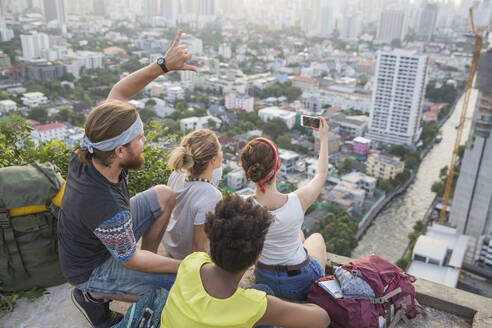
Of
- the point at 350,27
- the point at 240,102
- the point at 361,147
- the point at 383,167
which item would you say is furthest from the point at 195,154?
the point at 350,27

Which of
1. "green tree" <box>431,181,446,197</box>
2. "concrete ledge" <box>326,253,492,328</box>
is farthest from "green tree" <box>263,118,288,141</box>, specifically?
"concrete ledge" <box>326,253,492,328</box>

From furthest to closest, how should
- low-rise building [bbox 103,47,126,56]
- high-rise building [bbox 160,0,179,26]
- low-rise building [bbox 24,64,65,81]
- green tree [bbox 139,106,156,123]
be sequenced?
1. high-rise building [bbox 160,0,179,26]
2. low-rise building [bbox 103,47,126,56]
3. low-rise building [bbox 24,64,65,81]
4. green tree [bbox 139,106,156,123]

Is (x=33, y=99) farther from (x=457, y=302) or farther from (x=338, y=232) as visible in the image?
(x=457, y=302)

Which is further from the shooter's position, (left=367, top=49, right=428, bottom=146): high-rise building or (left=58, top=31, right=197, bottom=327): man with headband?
(left=367, top=49, right=428, bottom=146): high-rise building

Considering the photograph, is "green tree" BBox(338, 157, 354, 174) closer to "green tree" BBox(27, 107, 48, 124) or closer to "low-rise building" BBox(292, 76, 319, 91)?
"green tree" BBox(27, 107, 48, 124)

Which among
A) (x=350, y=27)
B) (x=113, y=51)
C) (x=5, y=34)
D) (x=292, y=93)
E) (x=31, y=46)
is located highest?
(x=350, y=27)

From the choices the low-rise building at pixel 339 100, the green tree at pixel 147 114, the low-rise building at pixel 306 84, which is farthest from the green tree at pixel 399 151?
the low-rise building at pixel 306 84

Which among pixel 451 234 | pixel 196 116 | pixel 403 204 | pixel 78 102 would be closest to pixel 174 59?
pixel 451 234
